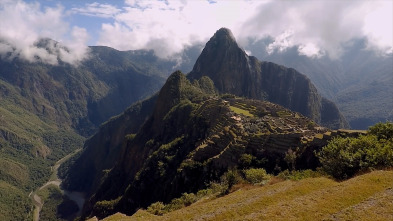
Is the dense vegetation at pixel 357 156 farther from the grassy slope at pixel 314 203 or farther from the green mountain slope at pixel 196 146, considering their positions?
the green mountain slope at pixel 196 146

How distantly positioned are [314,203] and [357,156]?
579 inches

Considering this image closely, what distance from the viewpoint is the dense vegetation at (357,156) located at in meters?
41.1

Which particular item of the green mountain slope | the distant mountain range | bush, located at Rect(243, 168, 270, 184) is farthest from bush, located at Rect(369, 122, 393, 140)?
bush, located at Rect(243, 168, 270, 184)

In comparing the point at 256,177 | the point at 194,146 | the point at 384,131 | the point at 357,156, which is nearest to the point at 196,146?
the point at 194,146

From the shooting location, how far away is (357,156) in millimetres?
42312

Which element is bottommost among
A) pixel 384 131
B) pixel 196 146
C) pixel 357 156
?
pixel 196 146

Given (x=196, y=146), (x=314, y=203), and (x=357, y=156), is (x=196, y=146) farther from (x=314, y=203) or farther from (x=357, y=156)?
(x=314, y=203)

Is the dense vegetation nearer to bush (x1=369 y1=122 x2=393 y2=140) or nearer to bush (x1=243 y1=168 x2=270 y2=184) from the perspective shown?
bush (x1=369 y1=122 x2=393 y2=140)

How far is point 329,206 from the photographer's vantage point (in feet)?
102

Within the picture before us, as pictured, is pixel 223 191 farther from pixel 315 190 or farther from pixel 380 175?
pixel 380 175

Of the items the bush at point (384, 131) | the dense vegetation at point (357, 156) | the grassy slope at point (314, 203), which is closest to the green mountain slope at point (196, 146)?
the bush at point (384, 131)

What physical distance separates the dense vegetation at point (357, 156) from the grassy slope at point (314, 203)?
385 centimetres

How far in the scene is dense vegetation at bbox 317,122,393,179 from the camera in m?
41.1

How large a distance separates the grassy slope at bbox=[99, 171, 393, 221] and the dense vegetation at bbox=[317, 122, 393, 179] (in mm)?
3848
